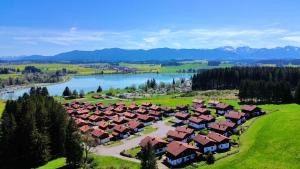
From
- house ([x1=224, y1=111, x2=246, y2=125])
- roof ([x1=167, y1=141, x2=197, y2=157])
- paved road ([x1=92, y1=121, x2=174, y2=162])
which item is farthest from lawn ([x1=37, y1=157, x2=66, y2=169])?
house ([x1=224, y1=111, x2=246, y2=125])

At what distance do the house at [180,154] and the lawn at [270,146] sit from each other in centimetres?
583

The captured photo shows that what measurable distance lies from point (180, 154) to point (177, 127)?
21883 millimetres

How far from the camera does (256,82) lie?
12238 cm

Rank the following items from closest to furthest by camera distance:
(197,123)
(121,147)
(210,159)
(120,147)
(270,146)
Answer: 1. (210,159)
2. (270,146)
3. (121,147)
4. (120,147)
5. (197,123)

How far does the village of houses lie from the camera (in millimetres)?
63938

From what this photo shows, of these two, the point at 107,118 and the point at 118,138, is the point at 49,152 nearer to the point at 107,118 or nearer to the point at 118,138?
the point at 118,138

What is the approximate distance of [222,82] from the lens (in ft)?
566

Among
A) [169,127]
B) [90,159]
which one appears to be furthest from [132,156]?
[169,127]

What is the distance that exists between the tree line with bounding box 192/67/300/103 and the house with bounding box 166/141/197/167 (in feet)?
203

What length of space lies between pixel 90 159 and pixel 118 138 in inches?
771

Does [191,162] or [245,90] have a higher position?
[245,90]

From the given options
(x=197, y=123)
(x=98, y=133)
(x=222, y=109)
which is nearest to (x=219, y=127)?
(x=197, y=123)

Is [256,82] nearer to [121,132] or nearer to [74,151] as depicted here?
[121,132]

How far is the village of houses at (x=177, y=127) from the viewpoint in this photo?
63.9 meters
